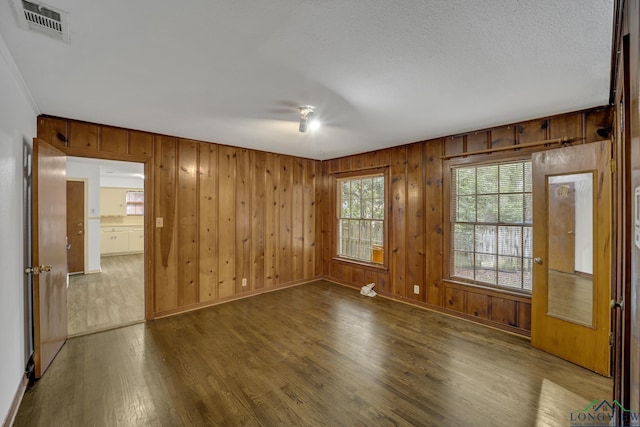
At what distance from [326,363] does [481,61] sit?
2.77 metres

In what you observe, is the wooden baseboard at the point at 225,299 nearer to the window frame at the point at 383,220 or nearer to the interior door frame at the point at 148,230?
the interior door frame at the point at 148,230

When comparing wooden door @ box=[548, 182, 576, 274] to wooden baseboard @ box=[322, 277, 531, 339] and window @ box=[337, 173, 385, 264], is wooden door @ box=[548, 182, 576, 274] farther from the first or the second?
window @ box=[337, 173, 385, 264]

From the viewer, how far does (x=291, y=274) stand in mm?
5156

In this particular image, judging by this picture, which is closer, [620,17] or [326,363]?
[620,17]

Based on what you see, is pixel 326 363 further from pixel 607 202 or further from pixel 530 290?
pixel 607 202

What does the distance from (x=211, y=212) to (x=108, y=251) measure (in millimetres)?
6234

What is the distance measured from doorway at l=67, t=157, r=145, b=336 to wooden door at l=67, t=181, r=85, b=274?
0.03 metres

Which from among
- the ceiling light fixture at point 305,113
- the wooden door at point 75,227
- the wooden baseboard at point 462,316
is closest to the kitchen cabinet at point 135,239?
the wooden door at point 75,227

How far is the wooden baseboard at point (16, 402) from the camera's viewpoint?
1.79 m

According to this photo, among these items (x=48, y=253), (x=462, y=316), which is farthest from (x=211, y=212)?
(x=462, y=316)

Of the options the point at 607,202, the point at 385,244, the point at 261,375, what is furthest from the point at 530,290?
the point at 261,375

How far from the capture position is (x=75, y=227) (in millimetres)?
5848

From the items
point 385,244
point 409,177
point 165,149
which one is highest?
point 165,149

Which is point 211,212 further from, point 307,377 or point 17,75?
point 307,377
